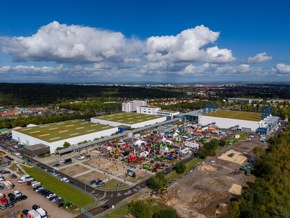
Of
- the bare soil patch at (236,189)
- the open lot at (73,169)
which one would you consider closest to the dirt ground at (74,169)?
the open lot at (73,169)

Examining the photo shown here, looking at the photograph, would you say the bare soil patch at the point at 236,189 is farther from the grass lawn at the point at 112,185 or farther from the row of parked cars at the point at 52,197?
the row of parked cars at the point at 52,197

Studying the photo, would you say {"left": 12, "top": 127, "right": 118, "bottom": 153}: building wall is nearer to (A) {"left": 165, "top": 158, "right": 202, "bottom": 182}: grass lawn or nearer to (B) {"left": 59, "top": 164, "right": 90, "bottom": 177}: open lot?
(B) {"left": 59, "top": 164, "right": 90, "bottom": 177}: open lot

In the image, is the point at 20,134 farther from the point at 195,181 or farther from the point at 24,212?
the point at 195,181

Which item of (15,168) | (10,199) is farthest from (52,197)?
(15,168)

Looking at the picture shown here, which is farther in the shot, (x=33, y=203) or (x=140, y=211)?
(x=33, y=203)


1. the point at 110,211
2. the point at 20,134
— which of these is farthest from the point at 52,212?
the point at 20,134

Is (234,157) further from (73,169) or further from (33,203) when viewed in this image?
(33,203)
